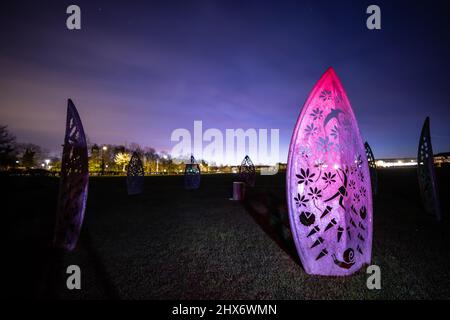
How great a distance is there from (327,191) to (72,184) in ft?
18.7

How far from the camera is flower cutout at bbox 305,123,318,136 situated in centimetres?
438

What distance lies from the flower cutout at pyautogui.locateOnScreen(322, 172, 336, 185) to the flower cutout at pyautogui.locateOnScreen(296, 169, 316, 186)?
0.80 ft

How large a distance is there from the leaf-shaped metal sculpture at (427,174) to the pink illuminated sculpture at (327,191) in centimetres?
623

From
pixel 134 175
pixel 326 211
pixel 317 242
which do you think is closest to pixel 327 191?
pixel 326 211

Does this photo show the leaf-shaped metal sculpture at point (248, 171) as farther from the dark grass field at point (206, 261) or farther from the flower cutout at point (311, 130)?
the flower cutout at point (311, 130)

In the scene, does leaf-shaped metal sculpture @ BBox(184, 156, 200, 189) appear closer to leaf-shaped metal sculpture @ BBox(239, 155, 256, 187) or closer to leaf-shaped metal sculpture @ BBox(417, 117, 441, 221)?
leaf-shaped metal sculpture @ BBox(239, 155, 256, 187)

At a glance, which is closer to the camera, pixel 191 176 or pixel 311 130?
pixel 311 130

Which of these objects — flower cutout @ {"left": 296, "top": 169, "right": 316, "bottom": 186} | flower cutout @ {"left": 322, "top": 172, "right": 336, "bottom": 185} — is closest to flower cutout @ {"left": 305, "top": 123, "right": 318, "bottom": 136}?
flower cutout @ {"left": 296, "top": 169, "right": 316, "bottom": 186}

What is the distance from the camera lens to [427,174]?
872 centimetres

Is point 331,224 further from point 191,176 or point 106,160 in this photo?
point 106,160

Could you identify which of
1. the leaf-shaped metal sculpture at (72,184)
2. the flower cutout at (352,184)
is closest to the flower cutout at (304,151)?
the flower cutout at (352,184)

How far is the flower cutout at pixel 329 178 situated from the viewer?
4.38 metres
